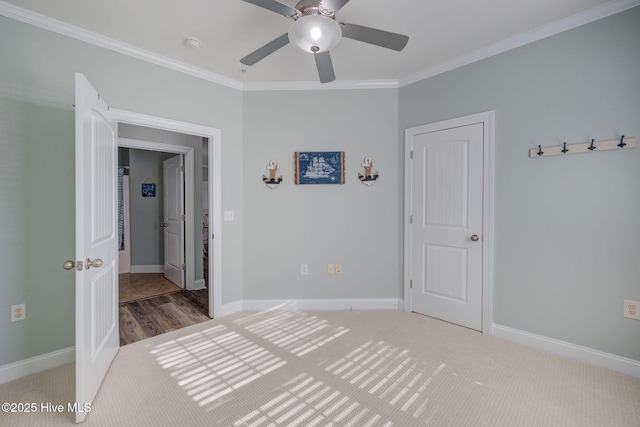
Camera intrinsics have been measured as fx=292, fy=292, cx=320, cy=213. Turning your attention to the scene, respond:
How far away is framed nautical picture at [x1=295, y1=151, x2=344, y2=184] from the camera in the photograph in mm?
3293

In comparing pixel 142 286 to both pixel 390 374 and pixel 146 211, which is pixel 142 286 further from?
pixel 390 374

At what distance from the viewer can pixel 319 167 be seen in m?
3.31

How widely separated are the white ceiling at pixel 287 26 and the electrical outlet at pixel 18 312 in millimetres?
2024

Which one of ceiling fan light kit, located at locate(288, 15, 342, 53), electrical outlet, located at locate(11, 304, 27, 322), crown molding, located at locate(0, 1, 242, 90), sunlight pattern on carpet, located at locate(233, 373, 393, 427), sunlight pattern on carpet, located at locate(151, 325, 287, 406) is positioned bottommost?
sunlight pattern on carpet, located at locate(233, 373, 393, 427)

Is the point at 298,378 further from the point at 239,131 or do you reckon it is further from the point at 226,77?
the point at 226,77

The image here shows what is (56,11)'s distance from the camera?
206 centimetres

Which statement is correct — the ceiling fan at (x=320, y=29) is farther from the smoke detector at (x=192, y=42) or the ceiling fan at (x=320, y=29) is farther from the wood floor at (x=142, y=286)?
the wood floor at (x=142, y=286)

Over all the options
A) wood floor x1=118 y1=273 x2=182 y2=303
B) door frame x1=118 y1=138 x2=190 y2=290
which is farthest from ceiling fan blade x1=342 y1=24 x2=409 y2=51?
wood floor x1=118 y1=273 x2=182 y2=303

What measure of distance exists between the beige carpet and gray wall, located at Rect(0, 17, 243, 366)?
15.4 inches

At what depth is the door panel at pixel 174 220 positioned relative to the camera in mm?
4340

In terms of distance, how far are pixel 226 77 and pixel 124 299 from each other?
10.2 ft

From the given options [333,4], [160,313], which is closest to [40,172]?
[160,313]

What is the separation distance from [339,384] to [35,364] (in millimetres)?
2194

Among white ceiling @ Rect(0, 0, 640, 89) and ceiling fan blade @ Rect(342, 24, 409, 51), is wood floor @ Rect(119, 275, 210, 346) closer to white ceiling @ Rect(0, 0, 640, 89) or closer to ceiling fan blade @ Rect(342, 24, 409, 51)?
white ceiling @ Rect(0, 0, 640, 89)
